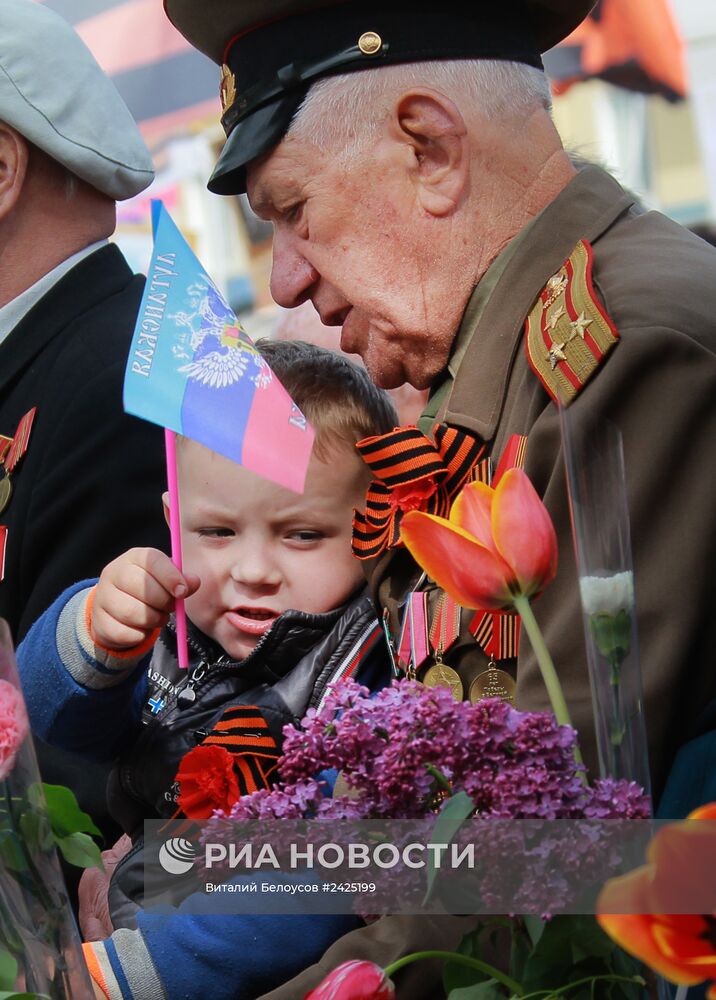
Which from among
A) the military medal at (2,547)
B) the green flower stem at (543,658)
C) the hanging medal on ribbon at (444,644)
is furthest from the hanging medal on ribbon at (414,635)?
the military medal at (2,547)

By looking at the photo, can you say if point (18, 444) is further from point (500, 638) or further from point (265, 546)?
point (500, 638)

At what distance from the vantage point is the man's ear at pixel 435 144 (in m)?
1.99

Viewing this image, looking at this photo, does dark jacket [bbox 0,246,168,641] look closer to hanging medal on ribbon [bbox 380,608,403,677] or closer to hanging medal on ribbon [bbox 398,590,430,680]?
hanging medal on ribbon [bbox 380,608,403,677]

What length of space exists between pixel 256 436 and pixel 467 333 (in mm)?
703

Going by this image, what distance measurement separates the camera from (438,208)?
199cm

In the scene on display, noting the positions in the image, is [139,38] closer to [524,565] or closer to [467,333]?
[467,333]

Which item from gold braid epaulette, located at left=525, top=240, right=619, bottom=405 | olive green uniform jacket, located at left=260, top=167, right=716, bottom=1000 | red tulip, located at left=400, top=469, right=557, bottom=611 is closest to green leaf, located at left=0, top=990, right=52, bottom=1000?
olive green uniform jacket, located at left=260, top=167, right=716, bottom=1000

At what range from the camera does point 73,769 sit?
2416mm

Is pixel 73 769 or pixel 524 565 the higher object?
pixel 524 565

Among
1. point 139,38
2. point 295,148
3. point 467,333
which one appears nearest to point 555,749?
point 467,333

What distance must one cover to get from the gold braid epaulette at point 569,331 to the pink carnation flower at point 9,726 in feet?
2.05

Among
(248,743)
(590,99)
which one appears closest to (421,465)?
(248,743)

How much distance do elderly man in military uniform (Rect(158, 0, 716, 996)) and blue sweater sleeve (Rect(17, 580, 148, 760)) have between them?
0.39m

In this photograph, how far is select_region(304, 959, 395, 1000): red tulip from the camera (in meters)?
1.08
